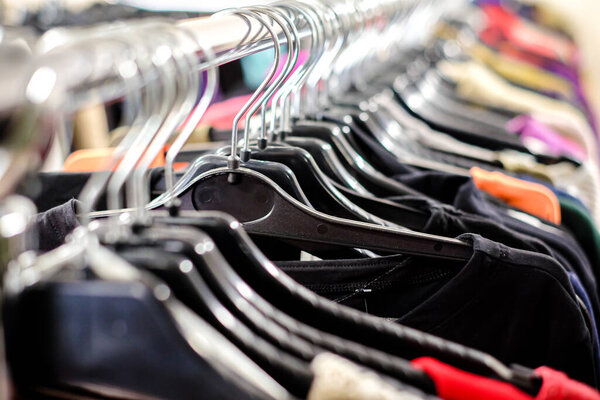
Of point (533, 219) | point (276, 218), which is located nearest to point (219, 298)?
point (276, 218)

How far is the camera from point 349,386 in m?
0.39

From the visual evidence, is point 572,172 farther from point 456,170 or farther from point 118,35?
point 118,35

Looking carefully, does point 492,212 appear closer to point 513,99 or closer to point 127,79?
point 127,79

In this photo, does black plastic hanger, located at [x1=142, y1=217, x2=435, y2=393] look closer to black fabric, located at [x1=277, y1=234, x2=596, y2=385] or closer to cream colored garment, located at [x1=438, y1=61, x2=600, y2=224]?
black fabric, located at [x1=277, y1=234, x2=596, y2=385]

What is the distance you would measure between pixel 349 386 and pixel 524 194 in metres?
0.57

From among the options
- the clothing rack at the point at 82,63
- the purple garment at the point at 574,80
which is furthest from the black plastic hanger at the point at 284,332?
the purple garment at the point at 574,80

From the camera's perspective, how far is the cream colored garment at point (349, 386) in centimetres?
39

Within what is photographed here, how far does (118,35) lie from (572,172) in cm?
84

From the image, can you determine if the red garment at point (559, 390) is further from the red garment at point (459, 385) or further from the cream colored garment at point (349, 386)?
the cream colored garment at point (349, 386)

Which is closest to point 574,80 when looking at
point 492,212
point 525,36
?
point 525,36

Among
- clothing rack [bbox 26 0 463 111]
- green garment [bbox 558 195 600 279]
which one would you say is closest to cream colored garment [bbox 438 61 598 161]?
green garment [bbox 558 195 600 279]

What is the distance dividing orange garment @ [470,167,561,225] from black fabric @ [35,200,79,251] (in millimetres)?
559

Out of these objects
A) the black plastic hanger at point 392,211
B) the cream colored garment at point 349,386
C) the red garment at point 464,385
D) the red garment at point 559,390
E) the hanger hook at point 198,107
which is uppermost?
the hanger hook at point 198,107

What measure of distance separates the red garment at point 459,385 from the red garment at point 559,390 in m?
0.03
